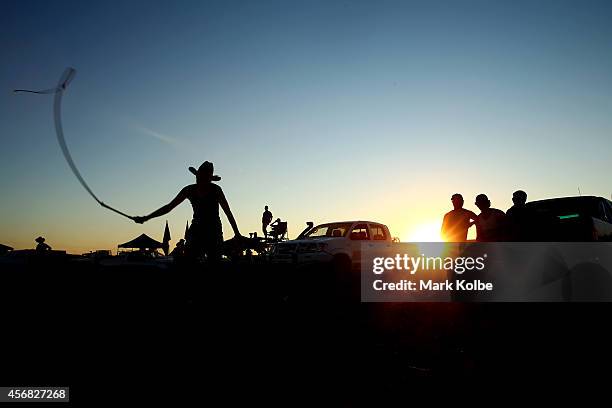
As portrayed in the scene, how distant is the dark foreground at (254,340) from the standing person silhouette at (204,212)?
13.8 inches

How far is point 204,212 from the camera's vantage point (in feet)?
17.6

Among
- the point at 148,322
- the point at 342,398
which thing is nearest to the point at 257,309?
the point at 148,322

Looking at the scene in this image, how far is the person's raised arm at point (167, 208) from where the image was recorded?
481cm

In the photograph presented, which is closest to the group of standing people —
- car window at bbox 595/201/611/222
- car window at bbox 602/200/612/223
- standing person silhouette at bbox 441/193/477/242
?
standing person silhouette at bbox 441/193/477/242

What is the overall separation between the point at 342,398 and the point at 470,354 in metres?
1.83

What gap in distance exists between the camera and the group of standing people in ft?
19.3

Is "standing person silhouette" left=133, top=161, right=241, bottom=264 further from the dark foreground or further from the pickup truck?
the pickup truck

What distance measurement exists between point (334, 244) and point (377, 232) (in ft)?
7.67

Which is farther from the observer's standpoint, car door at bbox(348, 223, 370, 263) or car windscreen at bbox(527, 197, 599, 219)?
car door at bbox(348, 223, 370, 263)

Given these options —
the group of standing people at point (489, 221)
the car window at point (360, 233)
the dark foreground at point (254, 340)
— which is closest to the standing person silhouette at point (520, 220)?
the group of standing people at point (489, 221)

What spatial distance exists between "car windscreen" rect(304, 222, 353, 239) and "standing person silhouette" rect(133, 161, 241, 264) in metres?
7.68

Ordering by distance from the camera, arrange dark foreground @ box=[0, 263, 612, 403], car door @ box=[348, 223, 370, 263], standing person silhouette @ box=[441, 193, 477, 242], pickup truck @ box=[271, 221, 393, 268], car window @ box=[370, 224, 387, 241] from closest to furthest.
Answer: dark foreground @ box=[0, 263, 612, 403]
standing person silhouette @ box=[441, 193, 477, 242]
pickup truck @ box=[271, 221, 393, 268]
car door @ box=[348, 223, 370, 263]
car window @ box=[370, 224, 387, 241]

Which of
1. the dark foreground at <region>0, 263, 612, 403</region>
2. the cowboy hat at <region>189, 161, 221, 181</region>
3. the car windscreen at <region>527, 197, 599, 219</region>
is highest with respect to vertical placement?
the car windscreen at <region>527, 197, 599, 219</region>

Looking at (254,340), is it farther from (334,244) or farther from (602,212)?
(602,212)
